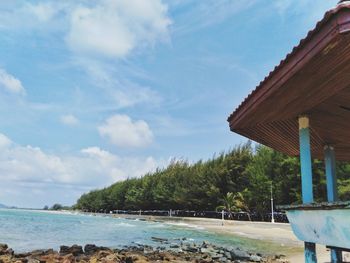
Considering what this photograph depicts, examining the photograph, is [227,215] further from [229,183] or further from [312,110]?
A: [312,110]

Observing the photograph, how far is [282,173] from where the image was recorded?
4006cm

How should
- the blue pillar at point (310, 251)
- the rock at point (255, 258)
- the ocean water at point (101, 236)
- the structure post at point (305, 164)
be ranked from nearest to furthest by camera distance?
the blue pillar at point (310, 251) → the structure post at point (305, 164) → the rock at point (255, 258) → the ocean water at point (101, 236)

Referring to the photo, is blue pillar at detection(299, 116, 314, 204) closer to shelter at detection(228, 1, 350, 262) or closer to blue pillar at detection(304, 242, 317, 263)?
shelter at detection(228, 1, 350, 262)

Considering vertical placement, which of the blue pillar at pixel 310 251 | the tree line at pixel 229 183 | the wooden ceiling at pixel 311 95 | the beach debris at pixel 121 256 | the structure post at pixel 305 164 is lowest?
the beach debris at pixel 121 256

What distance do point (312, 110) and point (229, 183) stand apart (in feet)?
159

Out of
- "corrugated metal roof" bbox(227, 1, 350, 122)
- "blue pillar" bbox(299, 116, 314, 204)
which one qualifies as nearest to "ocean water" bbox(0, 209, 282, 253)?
"blue pillar" bbox(299, 116, 314, 204)

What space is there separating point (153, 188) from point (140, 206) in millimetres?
9097

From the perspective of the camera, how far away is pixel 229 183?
53.7 metres

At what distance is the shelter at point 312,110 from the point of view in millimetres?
3955

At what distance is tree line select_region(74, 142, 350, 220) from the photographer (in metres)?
37.8

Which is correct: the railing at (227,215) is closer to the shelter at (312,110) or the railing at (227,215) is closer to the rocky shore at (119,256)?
the rocky shore at (119,256)

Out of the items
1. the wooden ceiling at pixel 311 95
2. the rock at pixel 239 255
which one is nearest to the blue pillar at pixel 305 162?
the wooden ceiling at pixel 311 95

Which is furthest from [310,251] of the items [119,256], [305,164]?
[119,256]

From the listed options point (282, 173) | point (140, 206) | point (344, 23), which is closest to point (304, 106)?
point (344, 23)
